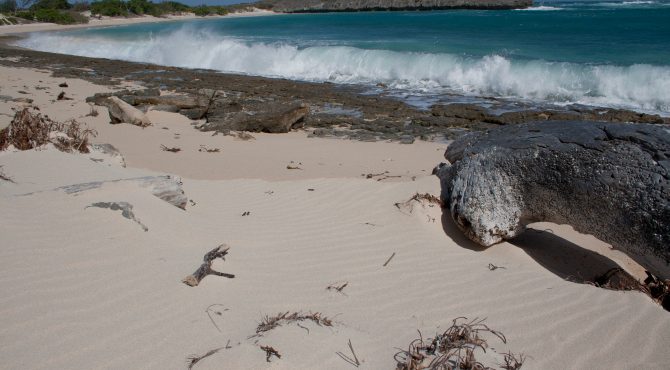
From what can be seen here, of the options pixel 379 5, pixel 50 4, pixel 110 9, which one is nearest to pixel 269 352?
pixel 110 9

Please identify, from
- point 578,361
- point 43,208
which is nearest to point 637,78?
point 578,361

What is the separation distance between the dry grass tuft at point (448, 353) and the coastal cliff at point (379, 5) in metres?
79.0

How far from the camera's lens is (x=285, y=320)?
2.73m

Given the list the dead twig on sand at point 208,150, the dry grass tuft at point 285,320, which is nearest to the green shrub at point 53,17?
the dead twig on sand at point 208,150

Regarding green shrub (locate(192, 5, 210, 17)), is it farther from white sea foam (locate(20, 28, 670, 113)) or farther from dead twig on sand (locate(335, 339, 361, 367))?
dead twig on sand (locate(335, 339, 361, 367))

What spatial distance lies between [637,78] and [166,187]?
615 inches

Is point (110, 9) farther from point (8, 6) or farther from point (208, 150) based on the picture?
point (208, 150)

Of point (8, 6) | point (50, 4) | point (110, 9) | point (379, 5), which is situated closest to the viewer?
point (8, 6)

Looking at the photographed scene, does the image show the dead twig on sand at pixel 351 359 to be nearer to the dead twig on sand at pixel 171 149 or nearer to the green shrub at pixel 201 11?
the dead twig on sand at pixel 171 149

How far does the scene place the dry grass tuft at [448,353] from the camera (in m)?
2.41

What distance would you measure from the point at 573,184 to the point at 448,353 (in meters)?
2.01

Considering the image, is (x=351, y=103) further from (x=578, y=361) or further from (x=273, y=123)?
(x=578, y=361)

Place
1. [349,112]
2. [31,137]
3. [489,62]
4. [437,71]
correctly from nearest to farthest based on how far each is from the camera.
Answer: [31,137] → [349,112] → [489,62] → [437,71]

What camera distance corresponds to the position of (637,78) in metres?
14.5
